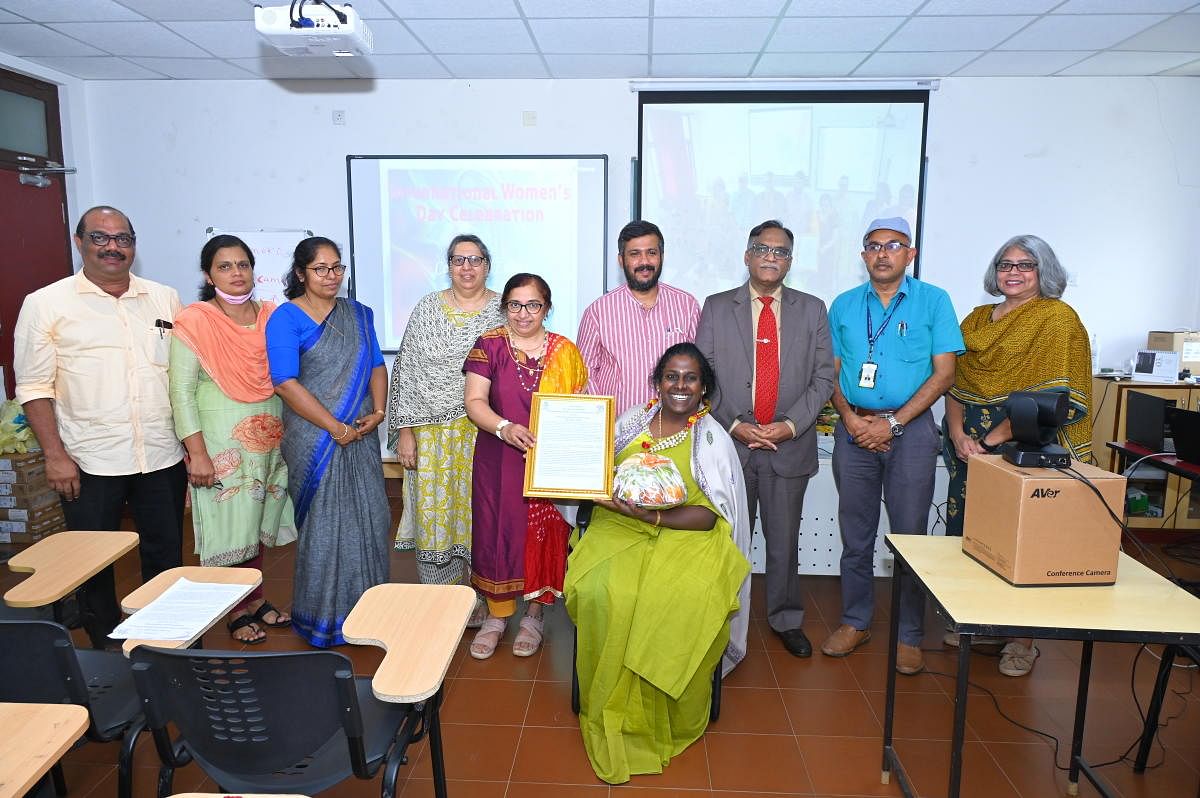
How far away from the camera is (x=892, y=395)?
119 inches

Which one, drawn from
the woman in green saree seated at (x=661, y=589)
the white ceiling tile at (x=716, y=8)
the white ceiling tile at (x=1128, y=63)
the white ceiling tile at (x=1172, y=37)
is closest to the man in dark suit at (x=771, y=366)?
the woman in green saree seated at (x=661, y=589)

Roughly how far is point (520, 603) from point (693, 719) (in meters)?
1.47

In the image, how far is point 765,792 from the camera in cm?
230

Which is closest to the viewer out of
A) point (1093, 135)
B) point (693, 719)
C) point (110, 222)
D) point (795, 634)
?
point (693, 719)

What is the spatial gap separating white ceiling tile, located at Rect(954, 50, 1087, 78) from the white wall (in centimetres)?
12

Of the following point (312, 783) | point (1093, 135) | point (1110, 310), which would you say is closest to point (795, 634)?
point (312, 783)

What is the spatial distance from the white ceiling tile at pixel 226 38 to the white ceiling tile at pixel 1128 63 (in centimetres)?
514

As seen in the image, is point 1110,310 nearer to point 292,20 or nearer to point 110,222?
point 292,20

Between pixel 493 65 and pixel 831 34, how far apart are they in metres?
2.15

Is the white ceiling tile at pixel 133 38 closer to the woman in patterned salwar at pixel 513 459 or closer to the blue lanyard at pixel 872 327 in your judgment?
the woman in patterned salwar at pixel 513 459

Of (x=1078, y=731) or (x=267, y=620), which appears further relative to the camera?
(x=267, y=620)

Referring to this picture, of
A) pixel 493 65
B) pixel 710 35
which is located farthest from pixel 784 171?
pixel 493 65

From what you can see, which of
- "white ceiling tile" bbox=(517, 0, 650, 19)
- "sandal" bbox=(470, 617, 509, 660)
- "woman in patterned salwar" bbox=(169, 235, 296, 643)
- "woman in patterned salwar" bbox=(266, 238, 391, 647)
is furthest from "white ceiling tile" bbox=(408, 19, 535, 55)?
"sandal" bbox=(470, 617, 509, 660)

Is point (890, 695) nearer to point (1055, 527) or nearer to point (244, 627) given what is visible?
point (1055, 527)
